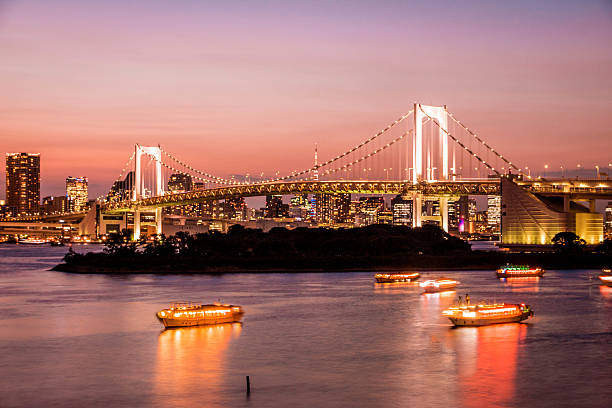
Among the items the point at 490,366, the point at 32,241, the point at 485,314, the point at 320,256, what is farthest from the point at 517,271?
the point at 32,241

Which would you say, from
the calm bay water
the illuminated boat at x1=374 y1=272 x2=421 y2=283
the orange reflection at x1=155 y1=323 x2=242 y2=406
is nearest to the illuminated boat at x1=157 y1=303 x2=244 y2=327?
the orange reflection at x1=155 y1=323 x2=242 y2=406

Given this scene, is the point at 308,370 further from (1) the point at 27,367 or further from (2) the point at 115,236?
(2) the point at 115,236

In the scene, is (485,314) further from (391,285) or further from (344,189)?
(344,189)

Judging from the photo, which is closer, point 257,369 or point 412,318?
point 257,369

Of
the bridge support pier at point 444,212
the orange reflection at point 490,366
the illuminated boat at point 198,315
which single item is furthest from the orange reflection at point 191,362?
the bridge support pier at point 444,212

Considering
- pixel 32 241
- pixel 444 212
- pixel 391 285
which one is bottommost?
pixel 391 285

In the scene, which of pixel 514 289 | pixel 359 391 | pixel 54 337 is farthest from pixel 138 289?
pixel 359 391

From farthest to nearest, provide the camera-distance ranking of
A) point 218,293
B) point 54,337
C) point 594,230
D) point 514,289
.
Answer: point 594,230
point 514,289
point 218,293
point 54,337
